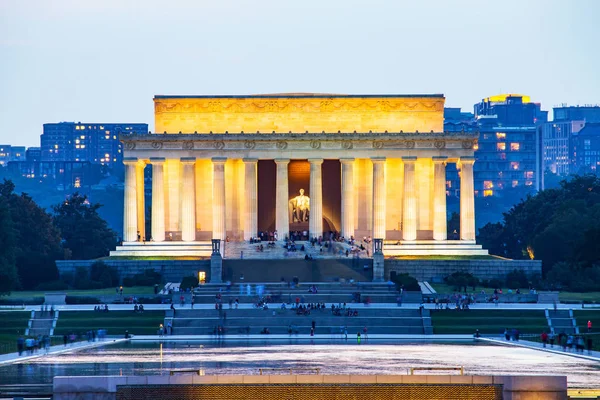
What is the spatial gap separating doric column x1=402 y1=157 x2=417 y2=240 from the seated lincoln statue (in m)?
10.2

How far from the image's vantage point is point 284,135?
13450 cm

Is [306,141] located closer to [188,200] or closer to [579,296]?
[188,200]

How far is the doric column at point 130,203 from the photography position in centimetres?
13625

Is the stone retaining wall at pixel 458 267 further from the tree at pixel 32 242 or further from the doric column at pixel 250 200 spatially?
the tree at pixel 32 242

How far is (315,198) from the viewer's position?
5354 inches

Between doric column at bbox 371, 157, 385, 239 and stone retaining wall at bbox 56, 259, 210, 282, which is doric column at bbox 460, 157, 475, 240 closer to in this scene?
doric column at bbox 371, 157, 385, 239

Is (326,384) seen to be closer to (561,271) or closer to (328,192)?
(561,271)

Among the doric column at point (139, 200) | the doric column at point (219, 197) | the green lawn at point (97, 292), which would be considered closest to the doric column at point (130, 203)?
the doric column at point (139, 200)

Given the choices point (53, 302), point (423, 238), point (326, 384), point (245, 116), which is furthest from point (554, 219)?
point (326, 384)

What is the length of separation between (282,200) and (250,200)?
285 cm

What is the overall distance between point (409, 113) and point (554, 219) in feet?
53.8

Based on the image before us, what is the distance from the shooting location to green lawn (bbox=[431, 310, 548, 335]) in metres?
101

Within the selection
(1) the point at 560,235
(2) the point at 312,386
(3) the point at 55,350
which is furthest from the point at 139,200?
(2) the point at 312,386

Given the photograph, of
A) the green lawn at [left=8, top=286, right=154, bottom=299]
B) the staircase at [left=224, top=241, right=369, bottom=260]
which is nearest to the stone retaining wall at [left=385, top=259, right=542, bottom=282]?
the staircase at [left=224, top=241, right=369, bottom=260]
